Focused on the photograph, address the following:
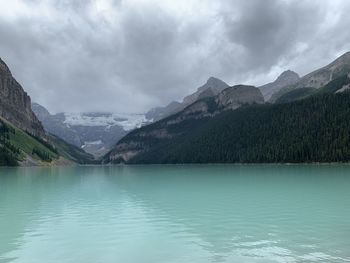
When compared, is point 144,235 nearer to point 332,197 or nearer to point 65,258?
point 65,258

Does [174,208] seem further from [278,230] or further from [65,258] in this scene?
[65,258]

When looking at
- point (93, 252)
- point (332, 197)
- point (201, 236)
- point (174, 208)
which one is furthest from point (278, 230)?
point (332, 197)

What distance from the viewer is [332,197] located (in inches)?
2395

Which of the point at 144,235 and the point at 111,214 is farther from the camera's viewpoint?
the point at 111,214

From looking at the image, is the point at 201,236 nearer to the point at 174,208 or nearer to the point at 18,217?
the point at 174,208

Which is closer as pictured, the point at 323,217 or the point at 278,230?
the point at 278,230

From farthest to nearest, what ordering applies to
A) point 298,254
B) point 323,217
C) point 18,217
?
point 18,217, point 323,217, point 298,254

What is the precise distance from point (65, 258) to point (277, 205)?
32841 millimetres

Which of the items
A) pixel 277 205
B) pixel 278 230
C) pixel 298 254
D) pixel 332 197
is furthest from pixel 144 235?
pixel 332 197

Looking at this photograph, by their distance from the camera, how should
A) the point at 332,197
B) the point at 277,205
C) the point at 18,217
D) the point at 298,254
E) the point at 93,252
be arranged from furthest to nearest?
the point at 332,197 < the point at 277,205 < the point at 18,217 < the point at 93,252 < the point at 298,254

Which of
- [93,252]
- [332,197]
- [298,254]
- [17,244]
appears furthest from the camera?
[332,197]

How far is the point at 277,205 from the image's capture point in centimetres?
5341

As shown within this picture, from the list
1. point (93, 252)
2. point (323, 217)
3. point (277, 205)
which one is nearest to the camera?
point (93, 252)

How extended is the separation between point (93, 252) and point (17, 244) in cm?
726
